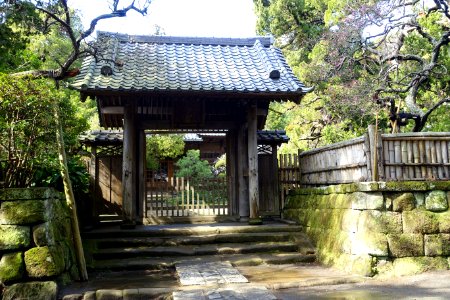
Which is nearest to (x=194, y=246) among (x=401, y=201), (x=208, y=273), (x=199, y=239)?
(x=199, y=239)

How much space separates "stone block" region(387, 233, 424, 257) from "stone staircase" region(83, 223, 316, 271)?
73.2 inches

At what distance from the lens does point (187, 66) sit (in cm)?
1087

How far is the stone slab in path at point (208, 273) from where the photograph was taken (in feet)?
20.4

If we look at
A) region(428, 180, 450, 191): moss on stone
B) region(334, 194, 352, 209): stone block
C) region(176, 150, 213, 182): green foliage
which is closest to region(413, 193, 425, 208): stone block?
region(428, 180, 450, 191): moss on stone

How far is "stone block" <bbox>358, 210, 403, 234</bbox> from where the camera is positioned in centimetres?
685

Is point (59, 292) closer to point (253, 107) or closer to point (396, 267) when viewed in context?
point (396, 267)

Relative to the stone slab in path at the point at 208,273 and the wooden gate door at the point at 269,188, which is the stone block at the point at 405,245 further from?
the wooden gate door at the point at 269,188

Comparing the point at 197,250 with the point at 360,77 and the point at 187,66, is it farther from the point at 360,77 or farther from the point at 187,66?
the point at 360,77

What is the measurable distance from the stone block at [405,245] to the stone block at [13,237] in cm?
590

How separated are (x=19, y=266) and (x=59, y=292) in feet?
2.28

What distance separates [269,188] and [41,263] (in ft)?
23.6

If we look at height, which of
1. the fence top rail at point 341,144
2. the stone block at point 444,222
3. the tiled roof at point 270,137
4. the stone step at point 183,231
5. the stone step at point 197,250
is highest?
the tiled roof at point 270,137

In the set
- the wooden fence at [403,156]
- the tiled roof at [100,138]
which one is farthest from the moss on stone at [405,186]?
the tiled roof at [100,138]

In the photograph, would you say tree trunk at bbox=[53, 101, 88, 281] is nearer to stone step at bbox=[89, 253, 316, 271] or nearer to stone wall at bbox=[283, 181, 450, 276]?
stone step at bbox=[89, 253, 316, 271]
